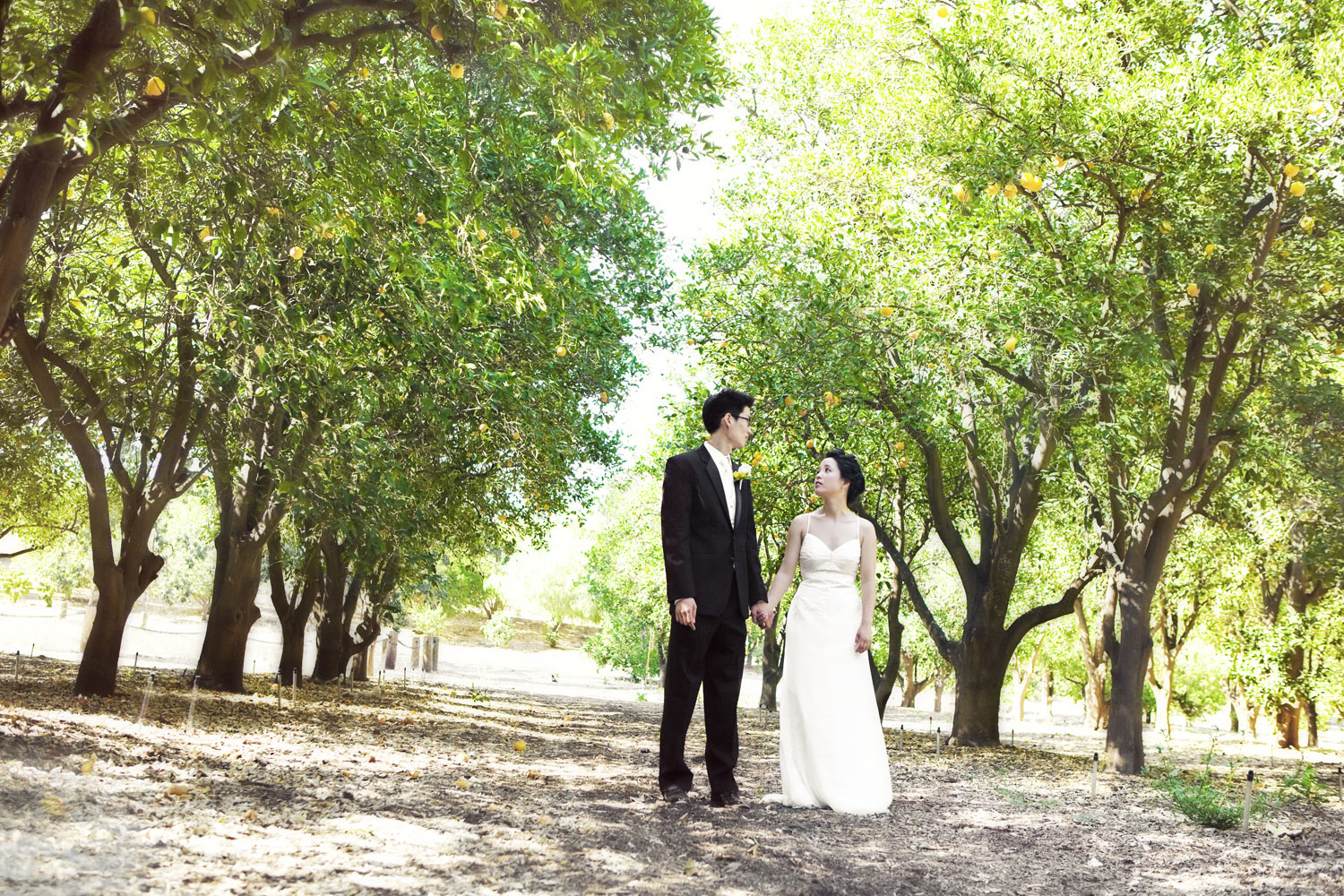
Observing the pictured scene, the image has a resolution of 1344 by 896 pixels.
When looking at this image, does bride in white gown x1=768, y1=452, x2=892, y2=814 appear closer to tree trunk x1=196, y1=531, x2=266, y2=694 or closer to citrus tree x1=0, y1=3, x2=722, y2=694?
citrus tree x1=0, y1=3, x2=722, y2=694

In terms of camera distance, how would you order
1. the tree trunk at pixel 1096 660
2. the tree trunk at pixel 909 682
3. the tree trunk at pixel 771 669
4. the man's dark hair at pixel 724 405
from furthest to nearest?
the tree trunk at pixel 909 682 → the tree trunk at pixel 1096 660 → the tree trunk at pixel 771 669 → the man's dark hair at pixel 724 405

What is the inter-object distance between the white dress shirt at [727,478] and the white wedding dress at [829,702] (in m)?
0.86

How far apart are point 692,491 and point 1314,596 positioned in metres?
21.3

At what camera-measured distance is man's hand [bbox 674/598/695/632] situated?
614cm

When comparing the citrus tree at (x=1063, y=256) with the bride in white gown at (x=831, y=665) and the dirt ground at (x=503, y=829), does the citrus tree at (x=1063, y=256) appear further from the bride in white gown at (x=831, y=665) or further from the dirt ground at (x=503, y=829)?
the dirt ground at (x=503, y=829)

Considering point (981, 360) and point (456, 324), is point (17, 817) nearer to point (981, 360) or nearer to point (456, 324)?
point (456, 324)

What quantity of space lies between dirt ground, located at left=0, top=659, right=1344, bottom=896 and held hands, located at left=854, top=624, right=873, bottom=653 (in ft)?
3.44

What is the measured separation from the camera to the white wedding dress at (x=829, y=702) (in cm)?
679

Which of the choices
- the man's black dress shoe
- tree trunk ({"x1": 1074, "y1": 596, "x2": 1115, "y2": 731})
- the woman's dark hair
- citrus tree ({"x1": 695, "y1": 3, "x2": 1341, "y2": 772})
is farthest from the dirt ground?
tree trunk ({"x1": 1074, "y1": 596, "x2": 1115, "y2": 731})

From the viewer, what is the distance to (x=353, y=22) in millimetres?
8367

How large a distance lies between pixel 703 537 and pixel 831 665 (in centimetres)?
130

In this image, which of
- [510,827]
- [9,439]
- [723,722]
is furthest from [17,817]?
[9,439]

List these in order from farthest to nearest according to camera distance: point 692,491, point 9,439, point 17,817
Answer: point 9,439
point 692,491
point 17,817

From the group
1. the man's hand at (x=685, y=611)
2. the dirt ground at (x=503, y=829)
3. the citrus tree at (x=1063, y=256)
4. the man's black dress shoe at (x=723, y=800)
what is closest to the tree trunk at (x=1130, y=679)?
the citrus tree at (x=1063, y=256)
